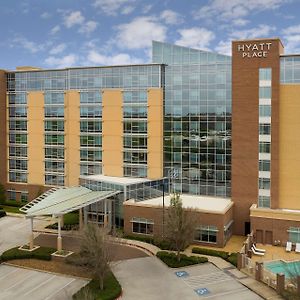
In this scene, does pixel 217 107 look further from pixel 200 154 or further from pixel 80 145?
pixel 80 145

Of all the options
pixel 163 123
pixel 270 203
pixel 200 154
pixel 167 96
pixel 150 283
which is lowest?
pixel 150 283

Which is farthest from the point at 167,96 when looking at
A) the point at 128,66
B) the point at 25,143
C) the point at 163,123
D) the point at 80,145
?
the point at 25,143

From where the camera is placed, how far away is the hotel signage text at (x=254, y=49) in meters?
46.7

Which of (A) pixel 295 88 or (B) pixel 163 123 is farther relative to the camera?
A: (B) pixel 163 123

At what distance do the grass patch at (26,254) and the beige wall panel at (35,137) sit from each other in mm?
22697

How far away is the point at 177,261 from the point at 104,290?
905 cm

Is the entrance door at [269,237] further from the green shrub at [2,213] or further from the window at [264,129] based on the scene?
the green shrub at [2,213]

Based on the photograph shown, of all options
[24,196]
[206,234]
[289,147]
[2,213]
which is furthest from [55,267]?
A: [289,147]

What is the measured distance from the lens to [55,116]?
200 feet

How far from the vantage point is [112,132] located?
56.8m

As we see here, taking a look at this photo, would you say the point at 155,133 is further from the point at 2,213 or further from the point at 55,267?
the point at 2,213

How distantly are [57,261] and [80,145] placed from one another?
23.0 metres

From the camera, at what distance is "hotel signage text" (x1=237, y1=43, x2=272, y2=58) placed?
153 ft

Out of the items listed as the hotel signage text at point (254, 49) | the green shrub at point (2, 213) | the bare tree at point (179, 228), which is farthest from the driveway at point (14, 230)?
the hotel signage text at point (254, 49)
